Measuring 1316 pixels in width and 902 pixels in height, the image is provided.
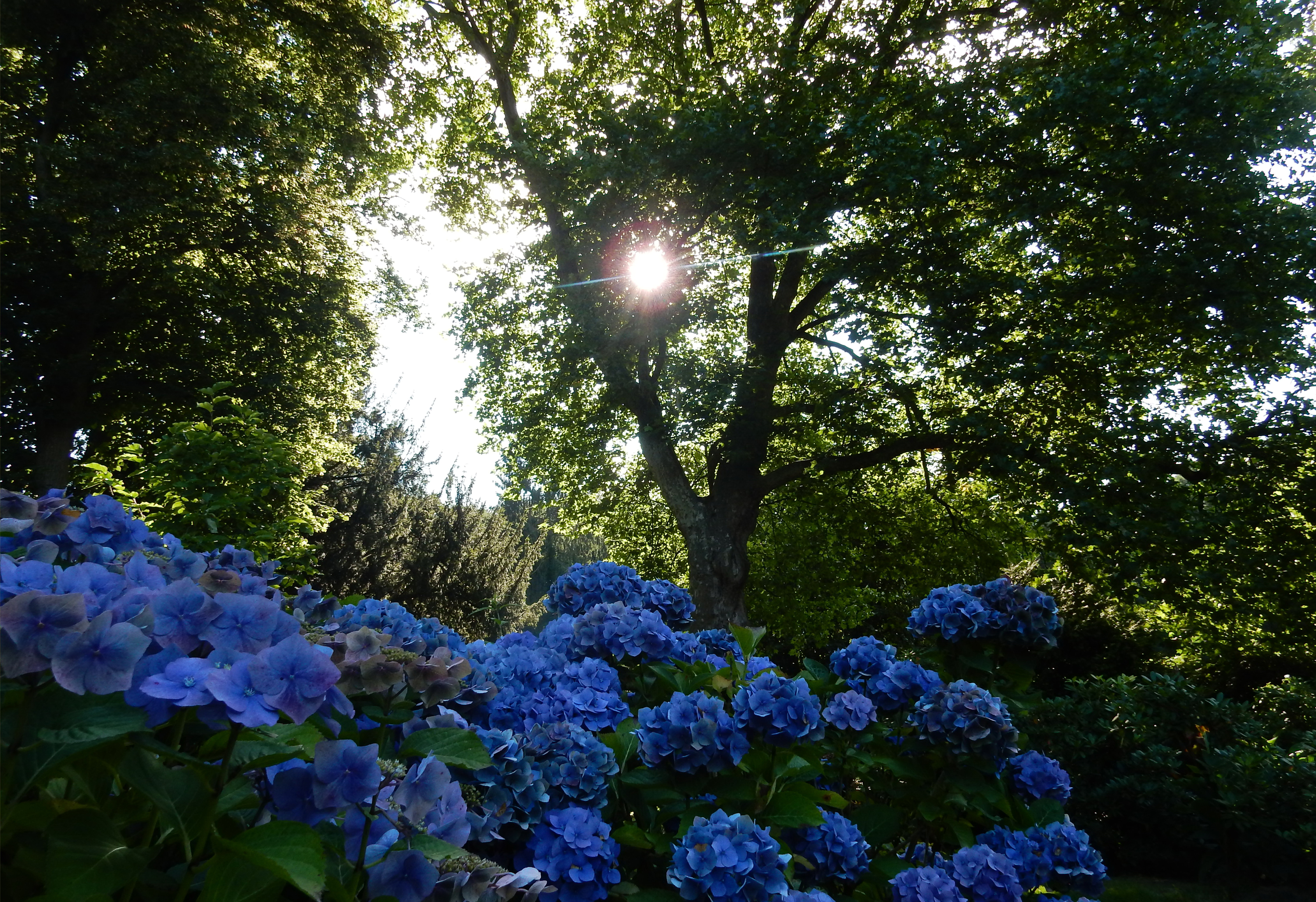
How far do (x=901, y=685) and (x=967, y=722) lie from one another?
270 millimetres

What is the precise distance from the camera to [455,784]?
3.60ft

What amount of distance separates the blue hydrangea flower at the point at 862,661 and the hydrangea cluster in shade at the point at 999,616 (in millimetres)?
275

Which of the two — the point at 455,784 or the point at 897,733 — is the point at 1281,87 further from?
the point at 455,784

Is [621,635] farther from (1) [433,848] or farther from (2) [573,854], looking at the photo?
(1) [433,848]

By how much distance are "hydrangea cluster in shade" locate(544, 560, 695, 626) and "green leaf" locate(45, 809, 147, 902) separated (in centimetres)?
200

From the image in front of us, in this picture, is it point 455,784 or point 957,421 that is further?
point 957,421

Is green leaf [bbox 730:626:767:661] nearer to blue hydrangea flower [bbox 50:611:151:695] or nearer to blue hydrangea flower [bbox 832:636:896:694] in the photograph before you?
blue hydrangea flower [bbox 832:636:896:694]

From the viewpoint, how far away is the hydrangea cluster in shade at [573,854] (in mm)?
1500

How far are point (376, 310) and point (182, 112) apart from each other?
20.2 feet

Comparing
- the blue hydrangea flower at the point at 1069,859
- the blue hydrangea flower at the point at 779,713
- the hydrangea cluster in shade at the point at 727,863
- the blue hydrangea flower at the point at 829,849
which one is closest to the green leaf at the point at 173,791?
the hydrangea cluster in shade at the point at 727,863

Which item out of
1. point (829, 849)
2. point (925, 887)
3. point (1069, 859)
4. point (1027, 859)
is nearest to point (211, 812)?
point (829, 849)

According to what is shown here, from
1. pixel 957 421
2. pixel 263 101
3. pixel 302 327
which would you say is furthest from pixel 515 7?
pixel 957 421

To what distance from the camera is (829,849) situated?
1.89m

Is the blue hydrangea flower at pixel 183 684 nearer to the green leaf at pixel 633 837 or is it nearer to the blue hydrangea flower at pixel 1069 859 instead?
the green leaf at pixel 633 837
